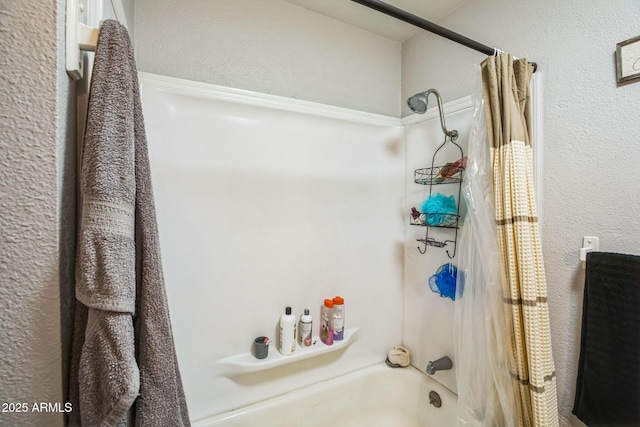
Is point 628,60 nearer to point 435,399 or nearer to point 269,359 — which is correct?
point 435,399

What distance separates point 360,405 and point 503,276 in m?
1.06

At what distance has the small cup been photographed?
3.83 ft

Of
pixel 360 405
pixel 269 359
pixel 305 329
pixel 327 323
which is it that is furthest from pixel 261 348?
pixel 360 405

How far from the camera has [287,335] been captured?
1217 mm

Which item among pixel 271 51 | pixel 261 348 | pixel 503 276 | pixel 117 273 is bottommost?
pixel 261 348

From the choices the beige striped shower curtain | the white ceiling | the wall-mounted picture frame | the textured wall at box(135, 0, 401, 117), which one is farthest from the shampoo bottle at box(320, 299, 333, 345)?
the white ceiling

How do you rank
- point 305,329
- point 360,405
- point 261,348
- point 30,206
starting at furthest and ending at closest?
1. point 360,405
2. point 305,329
3. point 261,348
4. point 30,206

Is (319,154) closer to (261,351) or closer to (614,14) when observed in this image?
(261,351)

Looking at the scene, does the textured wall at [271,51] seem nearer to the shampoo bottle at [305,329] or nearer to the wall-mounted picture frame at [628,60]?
the wall-mounted picture frame at [628,60]

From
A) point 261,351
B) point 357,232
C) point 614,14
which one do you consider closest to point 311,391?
point 261,351

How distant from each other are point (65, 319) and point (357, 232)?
47.3 inches

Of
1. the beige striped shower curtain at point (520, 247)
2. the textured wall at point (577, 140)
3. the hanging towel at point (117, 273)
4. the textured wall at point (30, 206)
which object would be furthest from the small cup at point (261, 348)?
the textured wall at point (577, 140)

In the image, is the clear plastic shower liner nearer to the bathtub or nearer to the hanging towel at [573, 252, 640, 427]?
the hanging towel at [573, 252, 640, 427]

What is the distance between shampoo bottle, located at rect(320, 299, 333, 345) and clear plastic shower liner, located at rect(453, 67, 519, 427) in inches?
22.7
